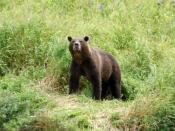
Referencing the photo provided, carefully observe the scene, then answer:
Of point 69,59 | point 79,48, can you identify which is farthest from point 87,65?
point 69,59

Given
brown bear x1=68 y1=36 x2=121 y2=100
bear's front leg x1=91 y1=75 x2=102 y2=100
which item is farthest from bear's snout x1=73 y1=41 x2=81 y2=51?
bear's front leg x1=91 y1=75 x2=102 y2=100

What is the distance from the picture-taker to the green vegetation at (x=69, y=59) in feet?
28.5

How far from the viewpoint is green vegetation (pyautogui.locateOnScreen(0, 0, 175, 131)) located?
868 centimetres

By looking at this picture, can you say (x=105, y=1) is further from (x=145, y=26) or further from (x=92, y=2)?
(x=145, y=26)

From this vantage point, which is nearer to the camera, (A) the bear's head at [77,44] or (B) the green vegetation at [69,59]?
(B) the green vegetation at [69,59]

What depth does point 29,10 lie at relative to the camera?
12.2 metres

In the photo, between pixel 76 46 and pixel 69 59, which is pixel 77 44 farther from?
pixel 69 59

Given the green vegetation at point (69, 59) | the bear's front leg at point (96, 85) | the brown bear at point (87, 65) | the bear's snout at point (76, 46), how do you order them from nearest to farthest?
the green vegetation at point (69, 59) → the bear's snout at point (76, 46) → the brown bear at point (87, 65) → the bear's front leg at point (96, 85)

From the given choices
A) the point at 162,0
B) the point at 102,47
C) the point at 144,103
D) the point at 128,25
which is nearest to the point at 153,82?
the point at 144,103

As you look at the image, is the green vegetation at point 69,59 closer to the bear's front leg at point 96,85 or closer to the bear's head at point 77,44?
the bear's front leg at point 96,85

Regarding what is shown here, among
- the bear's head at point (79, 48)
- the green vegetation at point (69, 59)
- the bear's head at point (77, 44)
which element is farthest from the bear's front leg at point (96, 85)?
the bear's head at point (77, 44)

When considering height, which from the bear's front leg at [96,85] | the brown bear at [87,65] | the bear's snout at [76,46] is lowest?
the bear's front leg at [96,85]

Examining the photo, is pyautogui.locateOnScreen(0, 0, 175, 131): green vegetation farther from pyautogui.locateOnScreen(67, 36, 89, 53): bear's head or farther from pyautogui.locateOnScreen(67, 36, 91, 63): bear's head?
pyautogui.locateOnScreen(67, 36, 89, 53): bear's head

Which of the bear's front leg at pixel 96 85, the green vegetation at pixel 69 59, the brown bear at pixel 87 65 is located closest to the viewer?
the green vegetation at pixel 69 59
